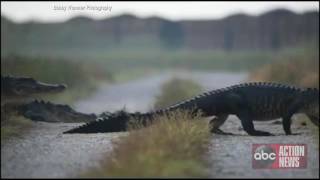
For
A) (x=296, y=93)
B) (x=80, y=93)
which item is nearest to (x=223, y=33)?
(x=80, y=93)

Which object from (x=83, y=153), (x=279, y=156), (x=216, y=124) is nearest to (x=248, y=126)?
(x=216, y=124)

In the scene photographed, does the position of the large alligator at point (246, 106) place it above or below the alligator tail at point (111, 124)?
above

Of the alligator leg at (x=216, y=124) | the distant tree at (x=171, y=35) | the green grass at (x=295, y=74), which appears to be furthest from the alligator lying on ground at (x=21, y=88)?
the distant tree at (x=171, y=35)

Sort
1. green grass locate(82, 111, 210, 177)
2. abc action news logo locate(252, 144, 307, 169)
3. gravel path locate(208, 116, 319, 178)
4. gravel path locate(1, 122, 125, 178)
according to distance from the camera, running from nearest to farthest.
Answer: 1. green grass locate(82, 111, 210, 177)
2. gravel path locate(208, 116, 319, 178)
3. gravel path locate(1, 122, 125, 178)
4. abc action news logo locate(252, 144, 307, 169)

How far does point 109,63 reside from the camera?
60625mm

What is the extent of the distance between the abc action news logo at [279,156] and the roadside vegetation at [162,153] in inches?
26.5

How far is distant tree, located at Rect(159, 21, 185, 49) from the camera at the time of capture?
79188 mm

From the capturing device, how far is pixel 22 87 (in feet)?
41.9

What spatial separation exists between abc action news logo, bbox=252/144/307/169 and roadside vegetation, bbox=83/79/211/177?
2.21 ft

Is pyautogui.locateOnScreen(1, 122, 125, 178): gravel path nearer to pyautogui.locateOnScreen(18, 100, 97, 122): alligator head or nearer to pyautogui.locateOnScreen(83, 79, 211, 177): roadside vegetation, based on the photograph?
pyautogui.locateOnScreen(83, 79, 211, 177): roadside vegetation

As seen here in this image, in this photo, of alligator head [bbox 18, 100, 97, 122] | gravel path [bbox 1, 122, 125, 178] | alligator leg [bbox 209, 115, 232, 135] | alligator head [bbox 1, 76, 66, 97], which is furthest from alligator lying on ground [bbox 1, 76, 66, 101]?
alligator leg [bbox 209, 115, 232, 135]

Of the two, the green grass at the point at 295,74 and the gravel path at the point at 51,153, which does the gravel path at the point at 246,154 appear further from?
the green grass at the point at 295,74

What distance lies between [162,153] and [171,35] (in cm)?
7169

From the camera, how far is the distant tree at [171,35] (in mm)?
79188
